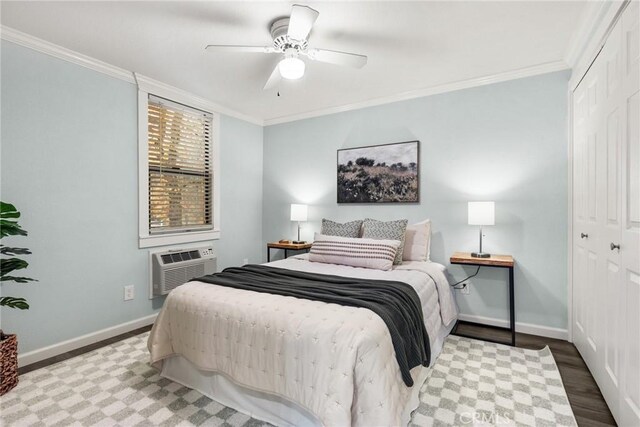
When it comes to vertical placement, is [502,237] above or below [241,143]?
below

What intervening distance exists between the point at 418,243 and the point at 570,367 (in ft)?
4.78

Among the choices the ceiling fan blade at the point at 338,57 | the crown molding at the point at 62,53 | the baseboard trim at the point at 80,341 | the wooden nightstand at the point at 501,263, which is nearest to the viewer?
the ceiling fan blade at the point at 338,57

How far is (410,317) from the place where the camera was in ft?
6.30

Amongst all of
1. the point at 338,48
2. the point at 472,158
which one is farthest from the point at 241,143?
the point at 472,158

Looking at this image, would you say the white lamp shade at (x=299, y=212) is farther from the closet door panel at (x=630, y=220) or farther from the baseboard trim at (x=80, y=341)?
the closet door panel at (x=630, y=220)

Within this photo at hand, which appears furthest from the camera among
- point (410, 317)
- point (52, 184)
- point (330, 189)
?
point (330, 189)

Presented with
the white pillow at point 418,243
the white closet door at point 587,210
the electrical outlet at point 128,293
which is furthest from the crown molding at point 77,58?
the white closet door at point 587,210

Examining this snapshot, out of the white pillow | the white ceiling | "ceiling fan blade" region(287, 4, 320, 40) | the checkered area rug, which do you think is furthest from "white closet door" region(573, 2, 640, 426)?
"ceiling fan blade" region(287, 4, 320, 40)

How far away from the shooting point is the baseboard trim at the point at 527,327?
112 inches

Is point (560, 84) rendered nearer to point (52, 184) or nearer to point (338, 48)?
point (338, 48)

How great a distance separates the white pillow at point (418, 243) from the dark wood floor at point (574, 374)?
0.80 meters

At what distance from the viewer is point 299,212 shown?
13.2 ft

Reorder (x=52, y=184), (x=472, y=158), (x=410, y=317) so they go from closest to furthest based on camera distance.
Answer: (x=410, y=317) → (x=52, y=184) → (x=472, y=158)

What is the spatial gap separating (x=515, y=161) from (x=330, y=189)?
207 cm
